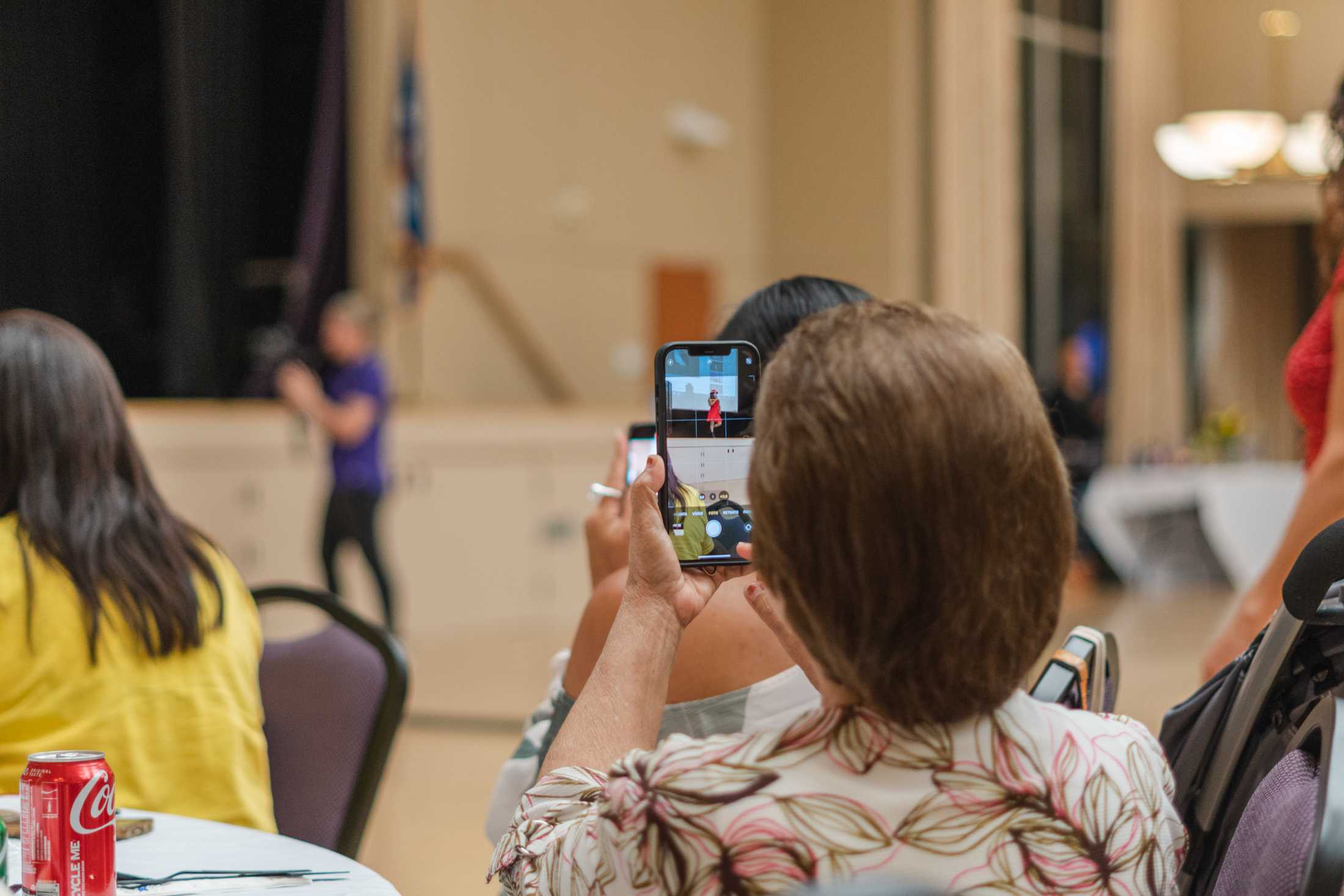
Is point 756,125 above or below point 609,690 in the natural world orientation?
above

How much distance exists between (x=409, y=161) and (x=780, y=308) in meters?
7.24

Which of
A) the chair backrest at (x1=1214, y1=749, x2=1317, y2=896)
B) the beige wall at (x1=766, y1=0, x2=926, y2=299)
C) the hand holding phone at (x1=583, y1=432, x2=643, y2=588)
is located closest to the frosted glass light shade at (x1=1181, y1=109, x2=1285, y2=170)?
the beige wall at (x1=766, y1=0, x2=926, y2=299)

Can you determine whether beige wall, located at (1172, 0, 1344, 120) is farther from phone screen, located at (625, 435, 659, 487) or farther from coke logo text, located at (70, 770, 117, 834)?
coke logo text, located at (70, 770, 117, 834)

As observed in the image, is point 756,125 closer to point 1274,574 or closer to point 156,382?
point 156,382

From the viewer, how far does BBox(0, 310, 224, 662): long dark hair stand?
1.81 metres

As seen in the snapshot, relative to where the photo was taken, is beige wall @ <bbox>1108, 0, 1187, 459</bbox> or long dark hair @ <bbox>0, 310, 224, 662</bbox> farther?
beige wall @ <bbox>1108, 0, 1187, 459</bbox>

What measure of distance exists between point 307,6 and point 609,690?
822cm

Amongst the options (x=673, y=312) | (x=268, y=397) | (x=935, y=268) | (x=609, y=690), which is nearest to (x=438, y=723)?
(x=268, y=397)

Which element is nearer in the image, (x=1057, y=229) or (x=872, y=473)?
(x=872, y=473)

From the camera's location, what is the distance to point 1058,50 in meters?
12.5

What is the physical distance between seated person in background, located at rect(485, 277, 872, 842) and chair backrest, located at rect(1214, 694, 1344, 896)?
439mm

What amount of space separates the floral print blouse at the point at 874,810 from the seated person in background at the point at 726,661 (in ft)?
1.62

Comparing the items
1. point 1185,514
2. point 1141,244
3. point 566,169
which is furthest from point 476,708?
point 1141,244

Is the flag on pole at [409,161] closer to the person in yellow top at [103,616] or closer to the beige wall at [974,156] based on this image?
the beige wall at [974,156]
